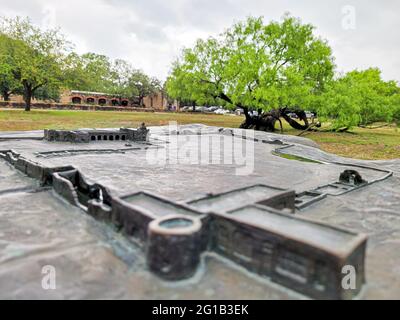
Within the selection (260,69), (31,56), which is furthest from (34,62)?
(260,69)

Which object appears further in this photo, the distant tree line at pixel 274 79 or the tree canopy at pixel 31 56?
the tree canopy at pixel 31 56

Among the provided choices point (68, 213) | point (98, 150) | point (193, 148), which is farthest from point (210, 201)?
point (193, 148)

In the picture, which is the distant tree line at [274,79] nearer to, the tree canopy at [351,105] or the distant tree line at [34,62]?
the tree canopy at [351,105]

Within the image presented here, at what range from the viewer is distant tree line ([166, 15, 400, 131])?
1698 centimetres

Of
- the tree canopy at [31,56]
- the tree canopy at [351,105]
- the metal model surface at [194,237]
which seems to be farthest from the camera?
the tree canopy at [31,56]

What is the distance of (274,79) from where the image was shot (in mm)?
17562

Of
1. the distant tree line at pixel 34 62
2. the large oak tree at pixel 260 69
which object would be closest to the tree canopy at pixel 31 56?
the distant tree line at pixel 34 62

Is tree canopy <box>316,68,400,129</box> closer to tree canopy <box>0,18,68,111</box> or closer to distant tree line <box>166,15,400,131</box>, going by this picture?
distant tree line <box>166,15,400,131</box>

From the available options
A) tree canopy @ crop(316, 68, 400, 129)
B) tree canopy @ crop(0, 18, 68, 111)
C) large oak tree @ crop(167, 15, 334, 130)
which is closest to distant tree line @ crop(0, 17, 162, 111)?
tree canopy @ crop(0, 18, 68, 111)

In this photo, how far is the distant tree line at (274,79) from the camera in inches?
669

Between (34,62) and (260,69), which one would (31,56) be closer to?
(34,62)

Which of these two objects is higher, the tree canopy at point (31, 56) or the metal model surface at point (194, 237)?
the tree canopy at point (31, 56)
